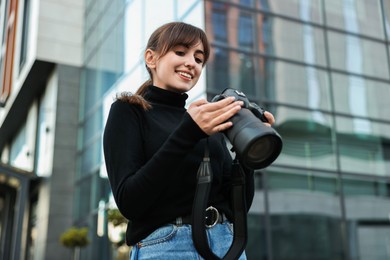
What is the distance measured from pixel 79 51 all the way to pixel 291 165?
34.8 ft

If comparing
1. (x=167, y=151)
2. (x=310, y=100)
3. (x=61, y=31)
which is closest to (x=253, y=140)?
(x=167, y=151)

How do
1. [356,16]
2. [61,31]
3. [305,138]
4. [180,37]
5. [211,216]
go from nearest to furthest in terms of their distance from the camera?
[211,216], [180,37], [305,138], [356,16], [61,31]

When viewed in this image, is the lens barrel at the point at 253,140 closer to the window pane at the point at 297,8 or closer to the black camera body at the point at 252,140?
the black camera body at the point at 252,140

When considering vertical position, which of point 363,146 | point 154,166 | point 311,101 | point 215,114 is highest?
point 311,101

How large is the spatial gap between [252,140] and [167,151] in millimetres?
264

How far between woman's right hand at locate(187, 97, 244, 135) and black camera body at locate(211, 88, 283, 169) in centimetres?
2

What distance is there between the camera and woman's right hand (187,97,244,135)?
125 cm

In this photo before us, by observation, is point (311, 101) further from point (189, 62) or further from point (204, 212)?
point (204, 212)

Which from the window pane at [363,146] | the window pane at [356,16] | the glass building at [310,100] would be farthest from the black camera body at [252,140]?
the window pane at [356,16]

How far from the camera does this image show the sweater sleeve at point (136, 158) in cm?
131

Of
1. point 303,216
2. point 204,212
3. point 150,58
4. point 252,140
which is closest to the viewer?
point 252,140

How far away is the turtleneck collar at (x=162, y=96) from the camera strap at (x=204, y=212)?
296 millimetres

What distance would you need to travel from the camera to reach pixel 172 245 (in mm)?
1328

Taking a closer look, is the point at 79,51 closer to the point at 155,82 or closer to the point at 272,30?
the point at 272,30
